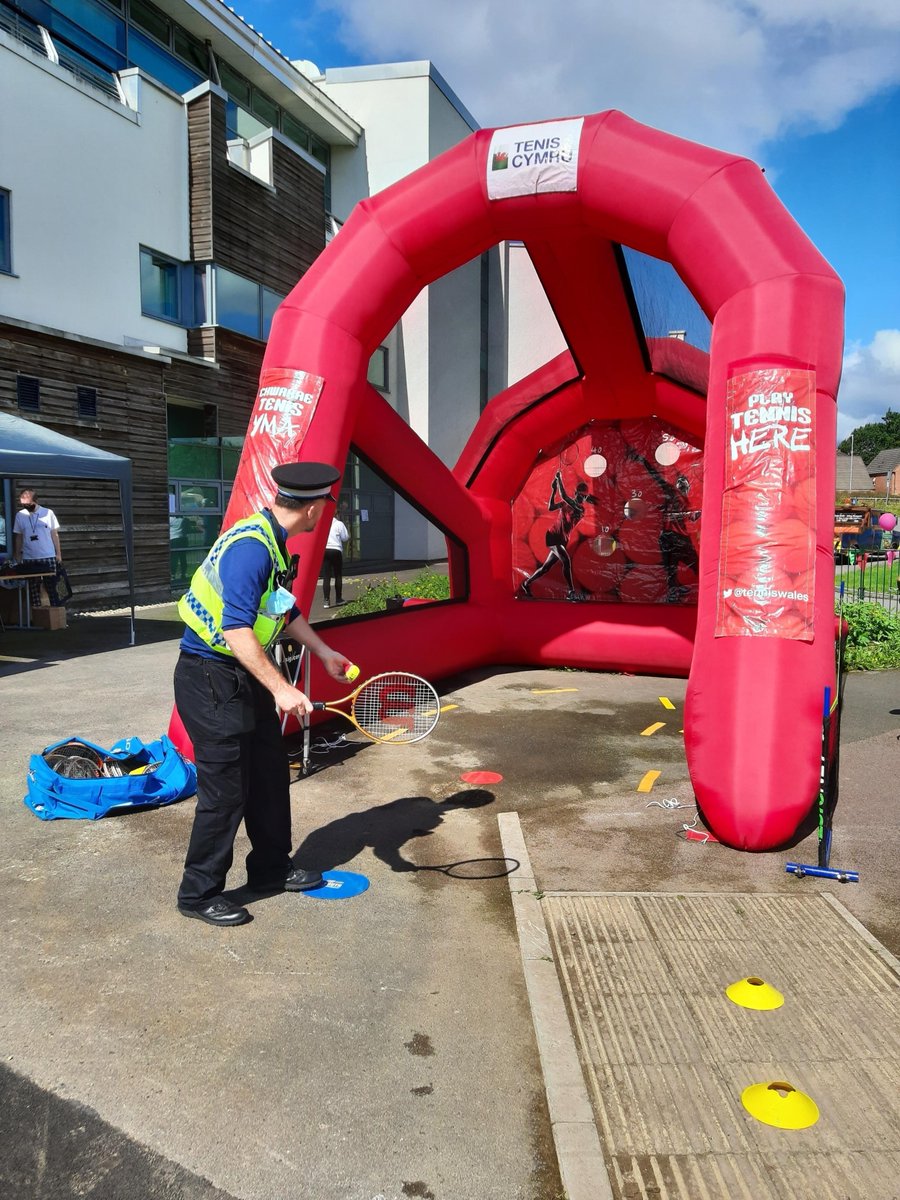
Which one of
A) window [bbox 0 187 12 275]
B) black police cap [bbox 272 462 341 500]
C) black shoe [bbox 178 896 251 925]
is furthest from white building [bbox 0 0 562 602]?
black shoe [bbox 178 896 251 925]

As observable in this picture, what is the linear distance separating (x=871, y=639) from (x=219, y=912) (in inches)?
399

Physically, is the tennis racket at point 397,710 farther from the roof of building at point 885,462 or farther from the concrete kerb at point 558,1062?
the roof of building at point 885,462

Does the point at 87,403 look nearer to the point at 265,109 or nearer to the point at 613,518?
the point at 613,518

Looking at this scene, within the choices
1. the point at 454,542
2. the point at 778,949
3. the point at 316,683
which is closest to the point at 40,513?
the point at 454,542

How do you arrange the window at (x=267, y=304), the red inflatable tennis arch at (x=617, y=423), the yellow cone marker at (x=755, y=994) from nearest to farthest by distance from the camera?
the yellow cone marker at (x=755, y=994) < the red inflatable tennis arch at (x=617, y=423) < the window at (x=267, y=304)

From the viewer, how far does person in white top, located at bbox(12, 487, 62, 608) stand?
42.3 ft

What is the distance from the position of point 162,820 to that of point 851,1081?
3.90m

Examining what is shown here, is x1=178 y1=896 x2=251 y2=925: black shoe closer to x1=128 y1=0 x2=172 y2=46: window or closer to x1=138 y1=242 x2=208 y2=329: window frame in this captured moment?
x1=138 y1=242 x2=208 y2=329: window frame

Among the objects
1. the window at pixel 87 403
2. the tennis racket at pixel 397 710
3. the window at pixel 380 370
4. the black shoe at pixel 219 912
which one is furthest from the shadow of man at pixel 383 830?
the window at pixel 380 370

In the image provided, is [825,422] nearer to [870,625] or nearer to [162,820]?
[162,820]

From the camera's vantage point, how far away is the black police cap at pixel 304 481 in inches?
160

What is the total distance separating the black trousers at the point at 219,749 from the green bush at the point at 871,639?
8.59 m

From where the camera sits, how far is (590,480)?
403 inches

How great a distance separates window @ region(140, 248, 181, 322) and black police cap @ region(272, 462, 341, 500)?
14.1 meters
